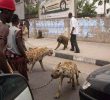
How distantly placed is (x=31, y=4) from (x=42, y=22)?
25291 millimetres

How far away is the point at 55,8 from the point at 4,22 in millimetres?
19048

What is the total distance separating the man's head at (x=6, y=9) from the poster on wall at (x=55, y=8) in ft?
55.3

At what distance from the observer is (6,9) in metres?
3.75

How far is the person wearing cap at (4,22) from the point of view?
368 centimetres

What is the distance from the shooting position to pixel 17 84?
2.74m

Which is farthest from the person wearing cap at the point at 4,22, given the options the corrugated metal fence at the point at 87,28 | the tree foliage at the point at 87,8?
the tree foliage at the point at 87,8

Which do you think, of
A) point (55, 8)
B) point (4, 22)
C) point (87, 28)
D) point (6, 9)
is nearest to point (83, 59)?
point (87, 28)

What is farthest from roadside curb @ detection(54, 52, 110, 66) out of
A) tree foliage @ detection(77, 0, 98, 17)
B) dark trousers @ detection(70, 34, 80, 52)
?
tree foliage @ detection(77, 0, 98, 17)

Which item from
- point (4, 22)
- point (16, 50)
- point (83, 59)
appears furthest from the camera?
point (83, 59)

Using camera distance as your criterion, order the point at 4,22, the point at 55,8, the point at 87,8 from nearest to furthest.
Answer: the point at 4,22 < the point at 55,8 < the point at 87,8

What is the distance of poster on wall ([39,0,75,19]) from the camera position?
834 inches

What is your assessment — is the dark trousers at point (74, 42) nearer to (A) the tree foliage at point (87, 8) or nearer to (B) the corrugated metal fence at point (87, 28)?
(B) the corrugated metal fence at point (87, 28)

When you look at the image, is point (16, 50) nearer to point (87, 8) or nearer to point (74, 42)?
point (74, 42)

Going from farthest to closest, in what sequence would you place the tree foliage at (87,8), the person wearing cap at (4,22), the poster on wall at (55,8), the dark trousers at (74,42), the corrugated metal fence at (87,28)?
the tree foliage at (87,8)
the poster on wall at (55,8)
the corrugated metal fence at (87,28)
the dark trousers at (74,42)
the person wearing cap at (4,22)
